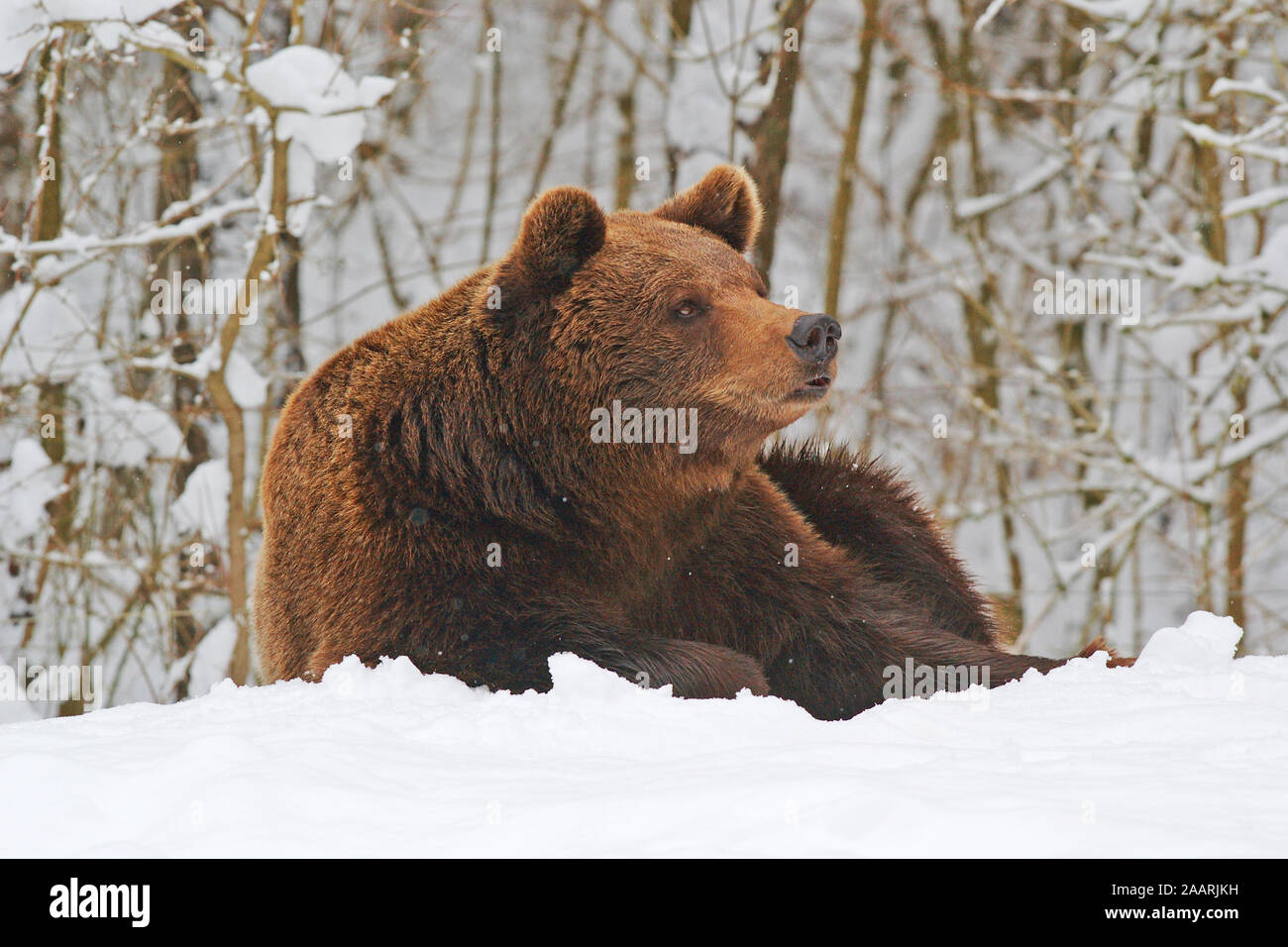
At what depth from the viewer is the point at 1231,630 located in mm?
4281

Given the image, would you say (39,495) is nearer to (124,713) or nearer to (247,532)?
(247,532)

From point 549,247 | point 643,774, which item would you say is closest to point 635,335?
point 549,247

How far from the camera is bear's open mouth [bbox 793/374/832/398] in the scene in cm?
408

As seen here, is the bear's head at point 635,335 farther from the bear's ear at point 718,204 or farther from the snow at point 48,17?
the snow at point 48,17

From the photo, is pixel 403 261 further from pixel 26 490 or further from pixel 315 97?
pixel 315 97

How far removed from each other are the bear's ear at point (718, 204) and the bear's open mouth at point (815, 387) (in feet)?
3.40

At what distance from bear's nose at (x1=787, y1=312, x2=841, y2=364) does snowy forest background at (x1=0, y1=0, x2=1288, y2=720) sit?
246 centimetres

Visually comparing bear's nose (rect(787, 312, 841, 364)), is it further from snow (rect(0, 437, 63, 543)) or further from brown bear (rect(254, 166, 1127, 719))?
snow (rect(0, 437, 63, 543))

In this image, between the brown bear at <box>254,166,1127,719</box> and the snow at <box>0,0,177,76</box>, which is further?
the snow at <box>0,0,177,76</box>

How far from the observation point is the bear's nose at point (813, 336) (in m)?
3.99

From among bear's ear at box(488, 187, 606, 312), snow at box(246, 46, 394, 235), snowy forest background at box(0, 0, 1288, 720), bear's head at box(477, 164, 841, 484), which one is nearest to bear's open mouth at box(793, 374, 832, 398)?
bear's head at box(477, 164, 841, 484)

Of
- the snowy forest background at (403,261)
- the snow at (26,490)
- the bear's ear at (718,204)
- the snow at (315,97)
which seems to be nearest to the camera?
the bear's ear at (718,204)

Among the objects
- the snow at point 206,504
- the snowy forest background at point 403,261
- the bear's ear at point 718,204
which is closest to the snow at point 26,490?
the snowy forest background at point 403,261

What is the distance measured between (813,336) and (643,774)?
1650mm
